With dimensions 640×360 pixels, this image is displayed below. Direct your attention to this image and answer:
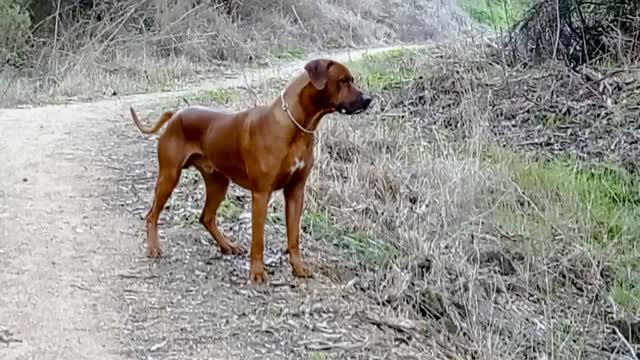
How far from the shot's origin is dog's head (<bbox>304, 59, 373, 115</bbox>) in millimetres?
4699

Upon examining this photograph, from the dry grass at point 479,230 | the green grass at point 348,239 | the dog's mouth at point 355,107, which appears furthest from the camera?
the green grass at point 348,239

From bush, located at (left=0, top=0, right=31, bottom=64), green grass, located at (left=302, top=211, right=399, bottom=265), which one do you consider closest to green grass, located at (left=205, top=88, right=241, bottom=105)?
green grass, located at (left=302, top=211, right=399, bottom=265)

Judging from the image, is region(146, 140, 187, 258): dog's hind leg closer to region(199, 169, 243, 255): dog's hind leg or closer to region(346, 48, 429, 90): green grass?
region(199, 169, 243, 255): dog's hind leg

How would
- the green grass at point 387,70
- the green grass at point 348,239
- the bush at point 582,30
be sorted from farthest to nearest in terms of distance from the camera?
the green grass at point 387,70 < the bush at point 582,30 < the green grass at point 348,239

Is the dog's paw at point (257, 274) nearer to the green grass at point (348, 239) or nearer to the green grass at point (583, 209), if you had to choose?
the green grass at point (348, 239)

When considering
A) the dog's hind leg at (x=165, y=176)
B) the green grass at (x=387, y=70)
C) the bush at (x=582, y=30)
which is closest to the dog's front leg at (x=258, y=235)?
the dog's hind leg at (x=165, y=176)

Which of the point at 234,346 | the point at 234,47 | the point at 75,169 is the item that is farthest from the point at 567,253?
the point at 234,47

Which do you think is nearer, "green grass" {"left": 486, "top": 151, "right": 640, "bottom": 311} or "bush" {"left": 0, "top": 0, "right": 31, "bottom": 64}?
"green grass" {"left": 486, "top": 151, "right": 640, "bottom": 311}

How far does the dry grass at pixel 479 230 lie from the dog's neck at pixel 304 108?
0.97m

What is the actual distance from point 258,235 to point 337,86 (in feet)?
2.76

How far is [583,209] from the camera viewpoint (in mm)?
6836

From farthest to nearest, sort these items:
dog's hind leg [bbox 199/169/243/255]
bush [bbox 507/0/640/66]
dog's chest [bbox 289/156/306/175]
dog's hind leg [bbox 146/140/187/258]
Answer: bush [bbox 507/0/640/66] < dog's hind leg [bbox 199/169/243/255] < dog's hind leg [bbox 146/140/187/258] < dog's chest [bbox 289/156/306/175]

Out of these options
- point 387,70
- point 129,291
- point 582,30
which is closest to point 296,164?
point 129,291

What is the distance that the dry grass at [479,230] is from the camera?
4.93 metres
